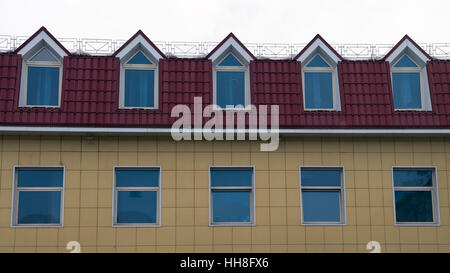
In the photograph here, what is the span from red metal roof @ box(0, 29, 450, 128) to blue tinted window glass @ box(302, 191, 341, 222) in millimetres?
1815

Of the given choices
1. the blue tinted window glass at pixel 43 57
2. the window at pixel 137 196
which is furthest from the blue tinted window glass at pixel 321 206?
the blue tinted window glass at pixel 43 57

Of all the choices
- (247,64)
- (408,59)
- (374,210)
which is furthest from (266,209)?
(408,59)

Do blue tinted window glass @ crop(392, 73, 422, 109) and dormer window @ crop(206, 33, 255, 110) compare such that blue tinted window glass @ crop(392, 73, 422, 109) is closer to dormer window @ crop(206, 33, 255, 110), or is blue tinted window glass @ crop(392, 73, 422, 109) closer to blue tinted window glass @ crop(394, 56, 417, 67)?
blue tinted window glass @ crop(394, 56, 417, 67)

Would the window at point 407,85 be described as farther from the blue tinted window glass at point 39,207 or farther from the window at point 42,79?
the blue tinted window glass at point 39,207

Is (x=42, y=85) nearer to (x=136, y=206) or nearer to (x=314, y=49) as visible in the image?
(x=136, y=206)

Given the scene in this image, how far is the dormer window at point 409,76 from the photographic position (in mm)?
17812

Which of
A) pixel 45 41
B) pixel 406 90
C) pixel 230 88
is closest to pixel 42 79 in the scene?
pixel 45 41

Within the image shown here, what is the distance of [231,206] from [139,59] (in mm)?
4521

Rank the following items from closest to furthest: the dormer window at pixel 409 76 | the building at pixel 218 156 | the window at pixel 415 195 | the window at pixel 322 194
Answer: the building at pixel 218 156 → the window at pixel 322 194 → the window at pixel 415 195 → the dormer window at pixel 409 76

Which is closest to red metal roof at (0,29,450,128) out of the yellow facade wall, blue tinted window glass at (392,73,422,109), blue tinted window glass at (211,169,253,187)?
blue tinted window glass at (392,73,422,109)

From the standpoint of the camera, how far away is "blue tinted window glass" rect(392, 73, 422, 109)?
17.8m

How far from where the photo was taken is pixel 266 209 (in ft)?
55.9

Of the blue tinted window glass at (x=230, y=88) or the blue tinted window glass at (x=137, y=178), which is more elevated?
the blue tinted window glass at (x=230, y=88)

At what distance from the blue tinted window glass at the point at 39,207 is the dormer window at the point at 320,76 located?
6.80m
